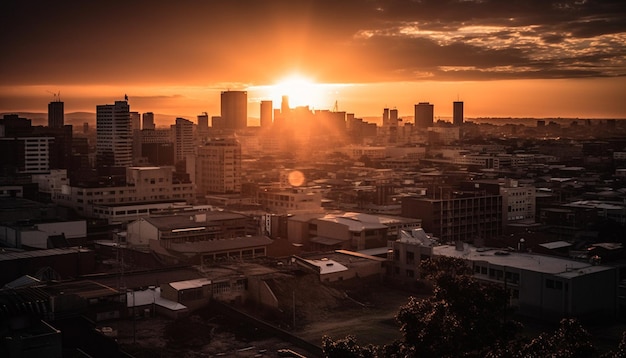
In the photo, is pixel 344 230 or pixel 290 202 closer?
pixel 344 230


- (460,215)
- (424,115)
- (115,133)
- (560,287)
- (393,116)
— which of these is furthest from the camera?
(393,116)

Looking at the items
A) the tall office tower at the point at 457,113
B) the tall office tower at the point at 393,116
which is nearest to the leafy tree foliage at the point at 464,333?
the tall office tower at the point at 457,113

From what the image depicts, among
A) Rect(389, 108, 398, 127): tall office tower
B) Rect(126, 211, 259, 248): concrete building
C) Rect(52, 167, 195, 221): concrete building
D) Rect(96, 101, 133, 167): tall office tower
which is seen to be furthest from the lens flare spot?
Rect(389, 108, 398, 127): tall office tower

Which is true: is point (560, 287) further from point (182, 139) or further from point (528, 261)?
point (182, 139)

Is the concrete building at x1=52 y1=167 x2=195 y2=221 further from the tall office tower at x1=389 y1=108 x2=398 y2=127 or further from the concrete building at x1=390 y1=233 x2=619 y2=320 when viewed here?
the tall office tower at x1=389 y1=108 x2=398 y2=127

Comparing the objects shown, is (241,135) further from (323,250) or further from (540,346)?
(540,346)

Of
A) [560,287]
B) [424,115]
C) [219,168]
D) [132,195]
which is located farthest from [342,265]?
[424,115]

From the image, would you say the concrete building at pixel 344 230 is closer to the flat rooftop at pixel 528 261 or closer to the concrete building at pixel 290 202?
the concrete building at pixel 290 202
